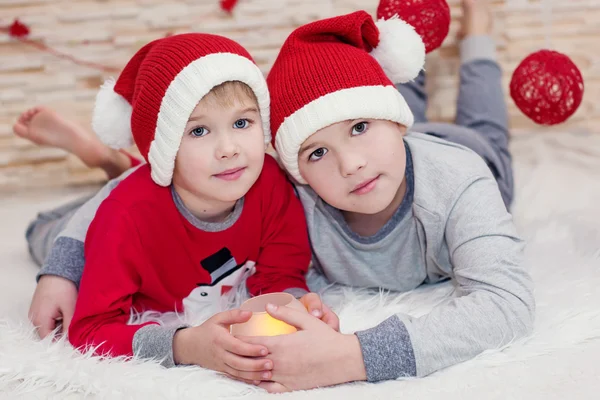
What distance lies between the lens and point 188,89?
1064 mm

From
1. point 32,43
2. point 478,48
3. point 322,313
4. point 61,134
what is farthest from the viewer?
point 32,43

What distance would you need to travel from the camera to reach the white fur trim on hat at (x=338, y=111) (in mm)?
1088

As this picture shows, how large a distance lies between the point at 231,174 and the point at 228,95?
0.42ft

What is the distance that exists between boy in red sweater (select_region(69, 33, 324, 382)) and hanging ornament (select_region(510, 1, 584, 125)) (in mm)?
545

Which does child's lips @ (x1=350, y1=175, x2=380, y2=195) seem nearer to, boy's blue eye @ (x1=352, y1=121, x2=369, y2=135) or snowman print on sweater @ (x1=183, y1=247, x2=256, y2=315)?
boy's blue eye @ (x1=352, y1=121, x2=369, y2=135)

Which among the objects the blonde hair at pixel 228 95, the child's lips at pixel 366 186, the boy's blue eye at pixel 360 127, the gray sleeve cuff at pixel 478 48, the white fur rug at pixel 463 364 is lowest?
the white fur rug at pixel 463 364

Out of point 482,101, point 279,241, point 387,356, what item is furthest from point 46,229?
point 482,101

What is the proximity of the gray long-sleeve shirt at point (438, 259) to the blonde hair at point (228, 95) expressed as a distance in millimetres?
264

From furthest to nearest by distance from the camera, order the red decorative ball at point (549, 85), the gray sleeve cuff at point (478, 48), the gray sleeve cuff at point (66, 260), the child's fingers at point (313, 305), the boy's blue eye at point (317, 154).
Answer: the gray sleeve cuff at point (478, 48) → the red decorative ball at point (549, 85) → the gray sleeve cuff at point (66, 260) → the boy's blue eye at point (317, 154) → the child's fingers at point (313, 305)

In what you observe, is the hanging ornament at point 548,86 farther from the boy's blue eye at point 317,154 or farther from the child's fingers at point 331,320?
the child's fingers at point 331,320

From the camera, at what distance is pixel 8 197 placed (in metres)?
1.89

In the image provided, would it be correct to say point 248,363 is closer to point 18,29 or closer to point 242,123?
point 242,123

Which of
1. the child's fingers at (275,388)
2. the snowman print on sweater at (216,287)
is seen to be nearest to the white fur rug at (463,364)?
the child's fingers at (275,388)

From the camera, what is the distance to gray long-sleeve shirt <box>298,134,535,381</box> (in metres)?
0.98
